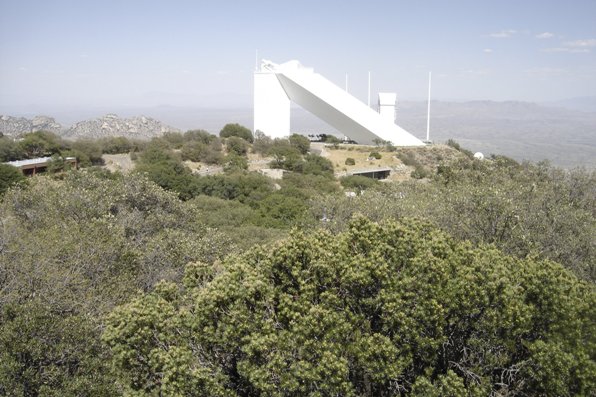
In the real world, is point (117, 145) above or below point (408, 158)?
above

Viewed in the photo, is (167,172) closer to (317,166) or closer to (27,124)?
(317,166)

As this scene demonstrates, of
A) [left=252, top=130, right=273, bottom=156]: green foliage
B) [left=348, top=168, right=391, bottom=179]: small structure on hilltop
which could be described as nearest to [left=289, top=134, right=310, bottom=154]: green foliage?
[left=252, top=130, right=273, bottom=156]: green foliage

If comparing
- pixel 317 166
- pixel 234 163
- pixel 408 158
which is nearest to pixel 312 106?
pixel 408 158

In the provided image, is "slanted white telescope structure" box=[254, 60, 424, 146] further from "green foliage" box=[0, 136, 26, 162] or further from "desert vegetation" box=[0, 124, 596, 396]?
"desert vegetation" box=[0, 124, 596, 396]

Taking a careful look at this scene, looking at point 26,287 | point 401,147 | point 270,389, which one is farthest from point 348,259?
point 401,147

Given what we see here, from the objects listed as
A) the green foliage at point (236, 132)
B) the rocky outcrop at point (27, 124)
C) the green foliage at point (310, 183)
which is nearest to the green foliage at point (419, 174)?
the green foliage at point (310, 183)

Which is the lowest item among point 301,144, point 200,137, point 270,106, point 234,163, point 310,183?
point 310,183

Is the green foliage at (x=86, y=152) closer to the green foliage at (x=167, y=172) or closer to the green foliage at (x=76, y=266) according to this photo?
the green foliage at (x=167, y=172)
